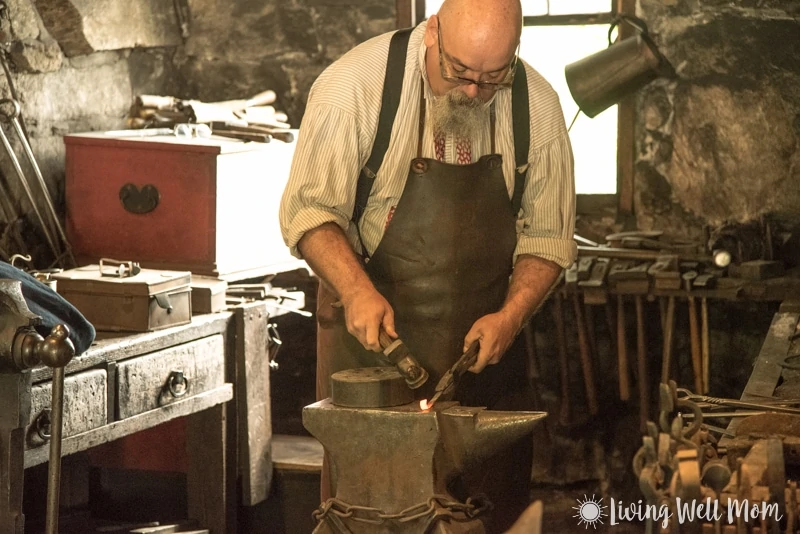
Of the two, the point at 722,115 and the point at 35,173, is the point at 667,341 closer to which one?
the point at 722,115

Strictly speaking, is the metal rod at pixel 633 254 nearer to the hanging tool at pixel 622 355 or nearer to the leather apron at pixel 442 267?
the hanging tool at pixel 622 355

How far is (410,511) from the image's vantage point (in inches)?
102

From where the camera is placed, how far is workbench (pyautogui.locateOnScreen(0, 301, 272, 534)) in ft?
11.1

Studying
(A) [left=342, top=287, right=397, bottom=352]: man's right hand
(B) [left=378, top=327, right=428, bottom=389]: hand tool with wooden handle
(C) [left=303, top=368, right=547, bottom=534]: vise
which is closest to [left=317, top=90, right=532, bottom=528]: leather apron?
(A) [left=342, top=287, right=397, bottom=352]: man's right hand

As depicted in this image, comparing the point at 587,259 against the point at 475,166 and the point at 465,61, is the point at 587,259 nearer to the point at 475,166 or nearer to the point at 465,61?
the point at 475,166

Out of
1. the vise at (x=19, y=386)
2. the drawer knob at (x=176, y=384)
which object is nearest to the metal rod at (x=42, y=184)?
the drawer knob at (x=176, y=384)

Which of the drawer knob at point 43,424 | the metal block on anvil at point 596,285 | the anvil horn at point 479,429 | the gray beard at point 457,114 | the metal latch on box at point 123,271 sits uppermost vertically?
the gray beard at point 457,114

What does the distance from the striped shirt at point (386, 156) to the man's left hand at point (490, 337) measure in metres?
0.32

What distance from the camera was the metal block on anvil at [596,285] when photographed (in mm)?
5043

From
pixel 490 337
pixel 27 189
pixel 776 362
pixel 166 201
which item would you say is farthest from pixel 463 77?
pixel 27 189

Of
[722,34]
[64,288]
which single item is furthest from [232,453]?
[722,34]

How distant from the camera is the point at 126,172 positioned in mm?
4609

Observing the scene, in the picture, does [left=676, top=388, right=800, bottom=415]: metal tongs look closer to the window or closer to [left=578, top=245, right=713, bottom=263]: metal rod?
[left=578, top=245, right=713, bottom=263]: metal rod

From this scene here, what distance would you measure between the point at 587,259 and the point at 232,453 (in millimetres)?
1703
